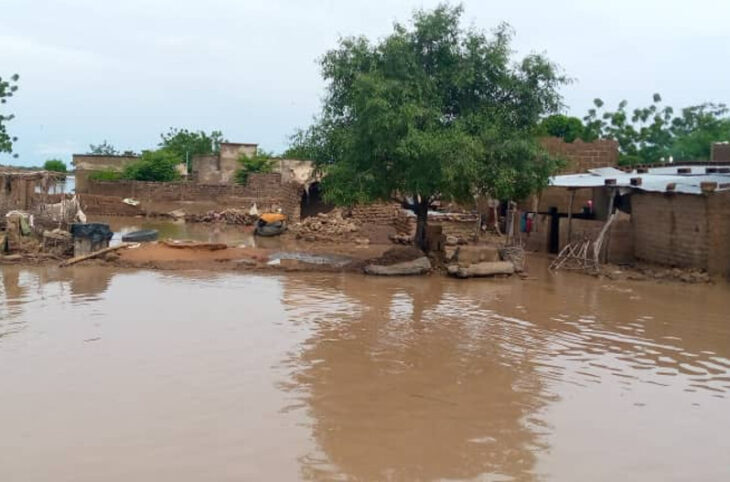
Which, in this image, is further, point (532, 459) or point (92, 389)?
point (92, 389)

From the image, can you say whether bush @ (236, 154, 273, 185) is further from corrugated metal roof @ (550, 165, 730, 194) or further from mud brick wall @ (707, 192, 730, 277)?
mud brick wall @ (707, 192, 730, 277)

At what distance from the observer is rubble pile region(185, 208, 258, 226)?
1082 inches

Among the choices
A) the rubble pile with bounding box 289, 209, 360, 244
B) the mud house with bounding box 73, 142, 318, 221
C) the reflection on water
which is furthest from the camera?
the mud house with bounding box 73, 142, 318, 221

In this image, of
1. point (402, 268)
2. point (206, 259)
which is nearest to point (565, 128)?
point (402, 268)

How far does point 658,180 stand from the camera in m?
16.3

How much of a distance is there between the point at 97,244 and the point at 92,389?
9.32 meters

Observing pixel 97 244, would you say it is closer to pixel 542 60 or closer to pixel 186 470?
pixel 542 60

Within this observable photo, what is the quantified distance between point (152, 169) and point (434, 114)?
24523 millimetres

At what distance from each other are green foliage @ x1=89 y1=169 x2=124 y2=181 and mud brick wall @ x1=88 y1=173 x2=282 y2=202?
1317 millimetres

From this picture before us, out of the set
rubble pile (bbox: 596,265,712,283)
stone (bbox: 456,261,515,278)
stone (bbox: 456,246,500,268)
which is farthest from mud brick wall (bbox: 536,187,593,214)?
stone (bbox: 456,261,515,278)

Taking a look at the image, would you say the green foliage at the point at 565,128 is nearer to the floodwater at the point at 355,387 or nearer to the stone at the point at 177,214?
the stone at the point at 177,214

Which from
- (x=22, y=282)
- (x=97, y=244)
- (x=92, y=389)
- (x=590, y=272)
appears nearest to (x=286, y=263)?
(x=97, y=244)

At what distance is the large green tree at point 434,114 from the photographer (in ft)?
44.2

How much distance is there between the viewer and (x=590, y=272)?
48.7 ft
